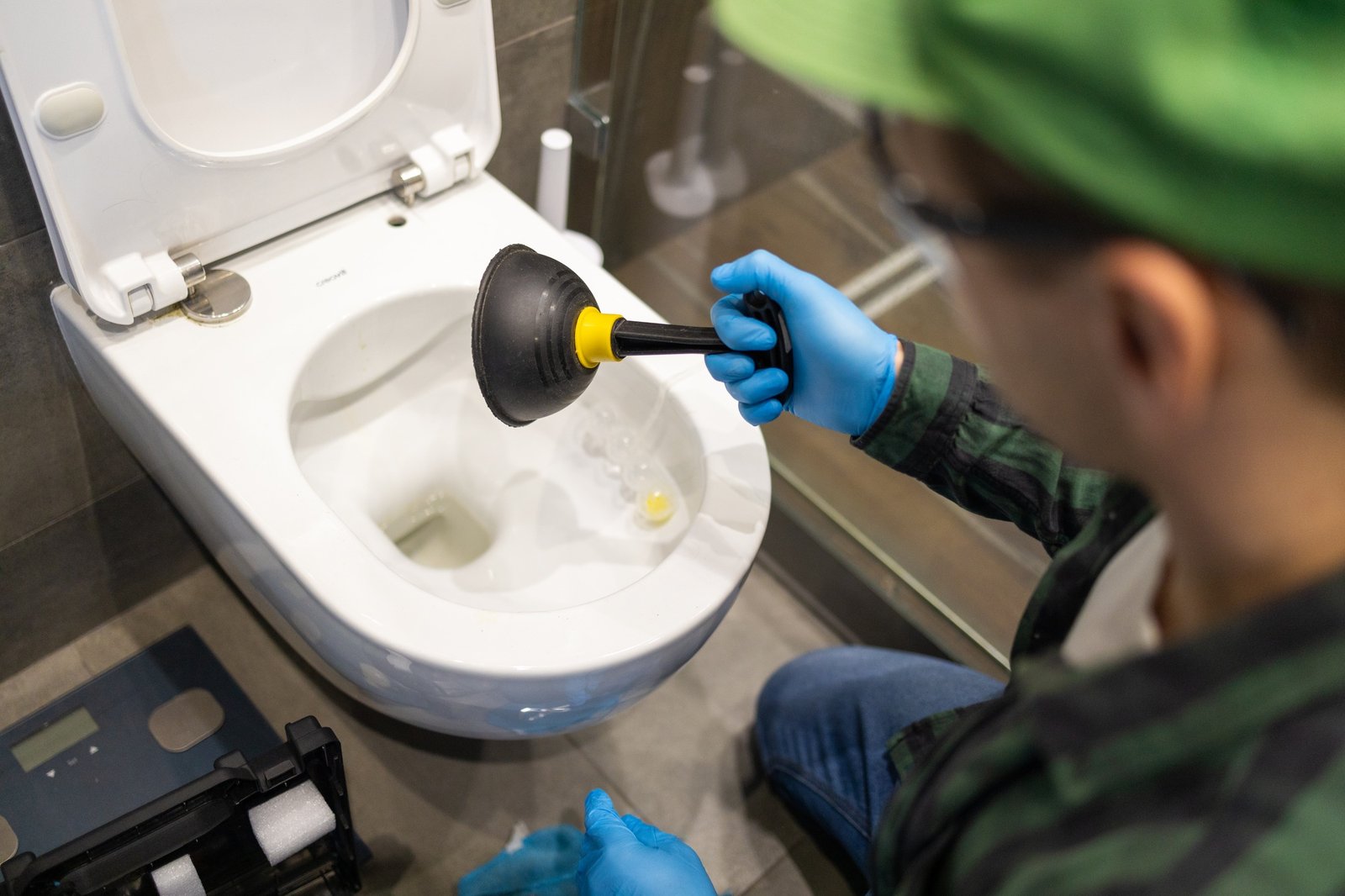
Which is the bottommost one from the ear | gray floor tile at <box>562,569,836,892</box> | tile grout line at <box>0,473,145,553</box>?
gray floor tile at <box>562,569,836,892</box>

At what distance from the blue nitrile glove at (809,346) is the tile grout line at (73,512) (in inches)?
22.5

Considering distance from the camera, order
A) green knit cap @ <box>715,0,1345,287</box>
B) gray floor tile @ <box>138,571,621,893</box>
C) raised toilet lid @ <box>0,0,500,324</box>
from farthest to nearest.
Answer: gray floor tile @ <box>138,571,621,893</box> → raised toilet lid @ <box>0,0,500,324</box> → green knit cap @ <box>715,0,1345,287</box>

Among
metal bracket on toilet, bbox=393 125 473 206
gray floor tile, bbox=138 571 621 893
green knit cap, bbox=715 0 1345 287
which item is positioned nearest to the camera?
green knit cap, bbox=715 0 1345 287

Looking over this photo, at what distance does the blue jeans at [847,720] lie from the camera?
0.89 metres

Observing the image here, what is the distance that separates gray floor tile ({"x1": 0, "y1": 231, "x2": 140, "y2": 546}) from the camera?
30.9 inches

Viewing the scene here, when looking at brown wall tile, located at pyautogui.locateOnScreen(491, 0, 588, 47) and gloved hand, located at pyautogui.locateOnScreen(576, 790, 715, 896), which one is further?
brown wall tile, located at pyautogui.locateOnScreen(491, 0, 588, 47)

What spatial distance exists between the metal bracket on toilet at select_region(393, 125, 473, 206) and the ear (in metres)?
0.68

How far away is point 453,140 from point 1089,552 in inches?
23.7

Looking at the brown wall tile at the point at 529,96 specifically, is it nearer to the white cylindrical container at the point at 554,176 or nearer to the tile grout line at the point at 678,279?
the white cylindrical container at the point at 554,176

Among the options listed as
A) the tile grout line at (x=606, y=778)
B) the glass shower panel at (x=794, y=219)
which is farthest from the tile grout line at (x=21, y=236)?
the tile grout line at (x=606, y=778)

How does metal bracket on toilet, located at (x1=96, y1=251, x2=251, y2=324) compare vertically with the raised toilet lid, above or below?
below

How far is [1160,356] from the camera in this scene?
1.01 ft

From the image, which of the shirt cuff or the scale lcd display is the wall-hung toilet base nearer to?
the shirt cuff

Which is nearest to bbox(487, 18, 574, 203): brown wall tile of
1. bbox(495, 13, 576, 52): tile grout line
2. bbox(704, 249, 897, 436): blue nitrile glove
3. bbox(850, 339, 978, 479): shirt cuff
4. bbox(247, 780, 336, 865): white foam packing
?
bbox(495, 13, 576, 52): tile grout line
